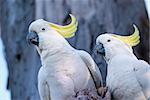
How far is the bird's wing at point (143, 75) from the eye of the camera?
1.92 m

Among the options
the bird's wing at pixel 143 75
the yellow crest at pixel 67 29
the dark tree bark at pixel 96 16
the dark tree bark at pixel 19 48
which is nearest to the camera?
the bird's wing at pixel 143 75

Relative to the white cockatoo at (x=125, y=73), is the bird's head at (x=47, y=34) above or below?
above

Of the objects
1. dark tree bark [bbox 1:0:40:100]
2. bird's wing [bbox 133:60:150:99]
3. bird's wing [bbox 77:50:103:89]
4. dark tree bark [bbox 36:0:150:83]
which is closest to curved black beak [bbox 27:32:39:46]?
bird's wing [bbox 77:50:103:89]

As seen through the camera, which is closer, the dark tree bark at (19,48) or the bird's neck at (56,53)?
the bird's neck at (56,53)

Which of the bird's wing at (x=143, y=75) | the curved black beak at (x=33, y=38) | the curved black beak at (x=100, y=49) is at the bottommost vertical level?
the bird's wing at (x=143, y=75)

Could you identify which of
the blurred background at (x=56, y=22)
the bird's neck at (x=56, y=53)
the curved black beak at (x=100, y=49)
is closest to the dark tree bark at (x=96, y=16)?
the blurred background at (x=56, y=22)

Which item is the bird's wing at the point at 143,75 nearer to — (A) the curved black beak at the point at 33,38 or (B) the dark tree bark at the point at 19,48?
(A) the curved black beak at the point at 33,38

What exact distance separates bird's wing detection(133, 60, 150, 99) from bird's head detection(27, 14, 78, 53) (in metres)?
0.33

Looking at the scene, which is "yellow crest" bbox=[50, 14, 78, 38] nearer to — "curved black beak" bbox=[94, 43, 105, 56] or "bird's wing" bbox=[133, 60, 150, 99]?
"curved black beak" bbox=[94, 43, 105, 56]

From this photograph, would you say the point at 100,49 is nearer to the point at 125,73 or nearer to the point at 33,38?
the point at 125,73

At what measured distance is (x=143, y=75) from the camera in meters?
1.94

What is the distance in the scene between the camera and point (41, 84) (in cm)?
199

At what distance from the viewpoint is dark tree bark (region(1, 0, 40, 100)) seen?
2.84 metres

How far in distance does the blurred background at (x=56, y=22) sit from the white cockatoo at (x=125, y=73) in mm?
472
